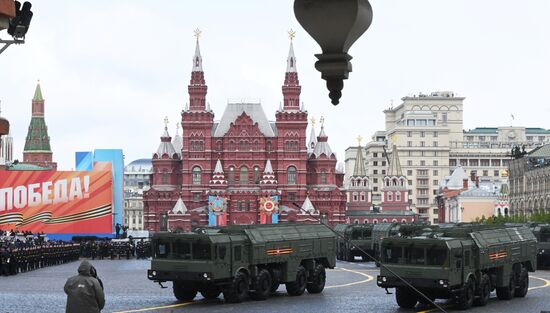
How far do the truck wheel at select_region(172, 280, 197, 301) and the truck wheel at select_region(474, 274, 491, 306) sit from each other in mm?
7483

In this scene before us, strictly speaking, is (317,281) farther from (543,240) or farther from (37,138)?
(37,138)

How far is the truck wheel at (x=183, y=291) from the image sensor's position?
28.0 meters

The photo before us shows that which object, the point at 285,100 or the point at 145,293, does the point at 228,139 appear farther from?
the point at 145,293

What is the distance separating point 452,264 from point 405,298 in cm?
181

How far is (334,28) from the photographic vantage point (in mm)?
3217

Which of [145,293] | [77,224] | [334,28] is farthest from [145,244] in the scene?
[334,28]

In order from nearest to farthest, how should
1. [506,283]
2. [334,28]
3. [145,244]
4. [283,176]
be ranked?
[334,28], [506,283], [145,244], [283,176]

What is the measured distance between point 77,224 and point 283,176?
4701 cm

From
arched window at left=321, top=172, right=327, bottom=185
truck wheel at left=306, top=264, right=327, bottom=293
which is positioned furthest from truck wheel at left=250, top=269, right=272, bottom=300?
arched window at left=321, top=172, right=327, bottom=185

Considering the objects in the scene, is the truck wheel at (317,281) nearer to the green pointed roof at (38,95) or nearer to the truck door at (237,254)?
the truck door at (237,254)

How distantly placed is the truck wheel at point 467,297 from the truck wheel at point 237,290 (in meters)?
5.73

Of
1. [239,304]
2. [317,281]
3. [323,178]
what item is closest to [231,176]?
[323,178]

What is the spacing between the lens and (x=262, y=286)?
1102 inches

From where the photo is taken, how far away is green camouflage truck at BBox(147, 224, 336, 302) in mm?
26375
